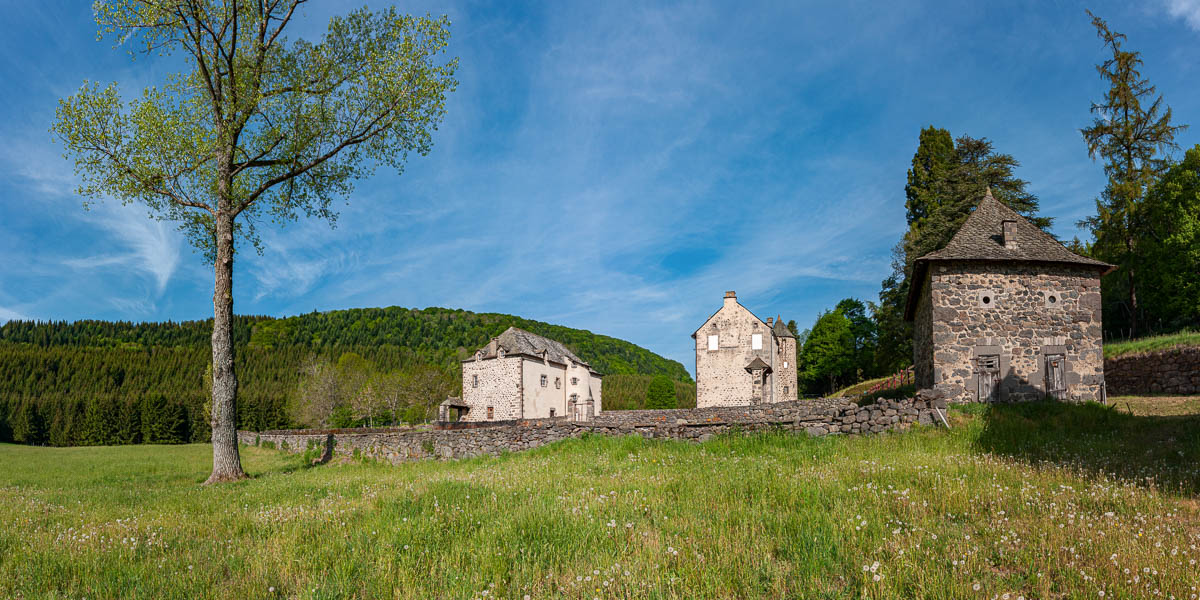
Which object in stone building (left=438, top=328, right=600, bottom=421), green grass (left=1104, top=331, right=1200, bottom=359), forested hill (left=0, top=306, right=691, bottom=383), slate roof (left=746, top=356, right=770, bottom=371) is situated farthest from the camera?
forested hill (left=0, top=306, right=691, bottom=383)

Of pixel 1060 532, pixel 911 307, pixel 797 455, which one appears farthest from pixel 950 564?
pixel 911 307

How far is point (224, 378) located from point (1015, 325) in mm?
24016

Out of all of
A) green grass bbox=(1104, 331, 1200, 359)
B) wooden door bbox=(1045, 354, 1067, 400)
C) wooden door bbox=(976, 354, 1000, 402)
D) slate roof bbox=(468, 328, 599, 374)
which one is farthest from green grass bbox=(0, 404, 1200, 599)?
slate roof bbox=(468, 328, 599, 374)

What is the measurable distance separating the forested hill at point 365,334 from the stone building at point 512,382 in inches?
2176

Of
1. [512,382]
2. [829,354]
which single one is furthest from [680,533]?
[829,354]

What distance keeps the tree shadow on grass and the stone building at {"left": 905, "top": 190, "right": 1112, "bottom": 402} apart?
2570mm

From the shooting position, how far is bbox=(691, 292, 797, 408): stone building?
40969 mm

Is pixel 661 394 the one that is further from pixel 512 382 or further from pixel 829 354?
pixel 512 382

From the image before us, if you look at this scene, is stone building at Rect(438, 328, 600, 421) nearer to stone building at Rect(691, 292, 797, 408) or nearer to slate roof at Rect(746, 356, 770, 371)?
stone building at Rect(691, 292, 797, 408)

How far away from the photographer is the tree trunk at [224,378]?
1567 centimetres

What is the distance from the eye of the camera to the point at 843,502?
7016 millimetres

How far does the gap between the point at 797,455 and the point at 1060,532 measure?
6.24 metres

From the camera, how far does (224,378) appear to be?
15930mm

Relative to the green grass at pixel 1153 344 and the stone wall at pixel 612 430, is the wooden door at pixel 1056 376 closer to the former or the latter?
the stone wall at pixel 612 430
